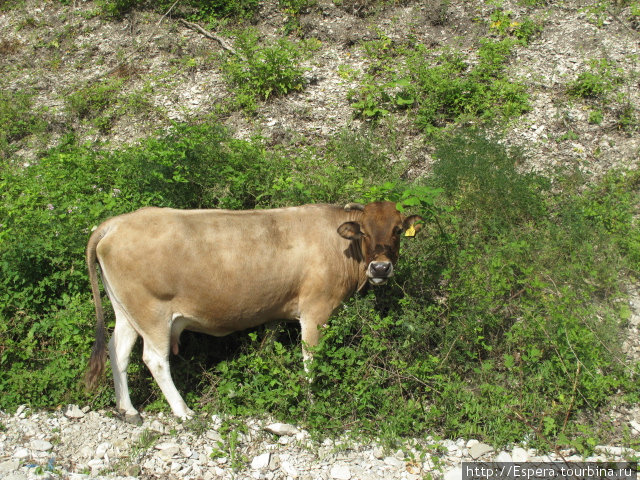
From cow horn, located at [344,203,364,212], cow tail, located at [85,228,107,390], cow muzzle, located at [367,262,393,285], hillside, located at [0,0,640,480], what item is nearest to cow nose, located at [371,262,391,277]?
cow muzzle, located at [367,262,393,285]

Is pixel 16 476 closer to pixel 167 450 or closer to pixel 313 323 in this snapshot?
pixel 167 450

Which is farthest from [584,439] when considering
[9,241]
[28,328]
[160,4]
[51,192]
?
[160,4]

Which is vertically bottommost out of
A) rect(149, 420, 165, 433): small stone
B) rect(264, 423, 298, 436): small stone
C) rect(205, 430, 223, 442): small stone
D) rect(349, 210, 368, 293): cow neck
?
rect(149, 420, 165, 433): small stone

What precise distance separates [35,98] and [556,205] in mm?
11394

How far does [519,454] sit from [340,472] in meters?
1.75

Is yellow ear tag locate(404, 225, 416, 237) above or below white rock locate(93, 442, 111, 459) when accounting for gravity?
above

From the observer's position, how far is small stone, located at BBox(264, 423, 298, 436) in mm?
5719

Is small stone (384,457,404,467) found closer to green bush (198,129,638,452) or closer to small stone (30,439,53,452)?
green bush (198,129,638,452)

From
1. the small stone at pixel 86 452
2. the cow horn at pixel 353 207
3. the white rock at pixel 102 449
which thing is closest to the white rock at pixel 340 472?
the white rock at pixel 102 449

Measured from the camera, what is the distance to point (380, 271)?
20.2ft

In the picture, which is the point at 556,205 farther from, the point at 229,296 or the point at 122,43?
the point at 122,43

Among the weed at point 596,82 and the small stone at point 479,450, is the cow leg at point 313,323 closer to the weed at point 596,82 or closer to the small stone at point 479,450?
the small stone at point 479,450

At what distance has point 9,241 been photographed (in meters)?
7.25

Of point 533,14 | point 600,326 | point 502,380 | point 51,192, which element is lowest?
point 502,380
